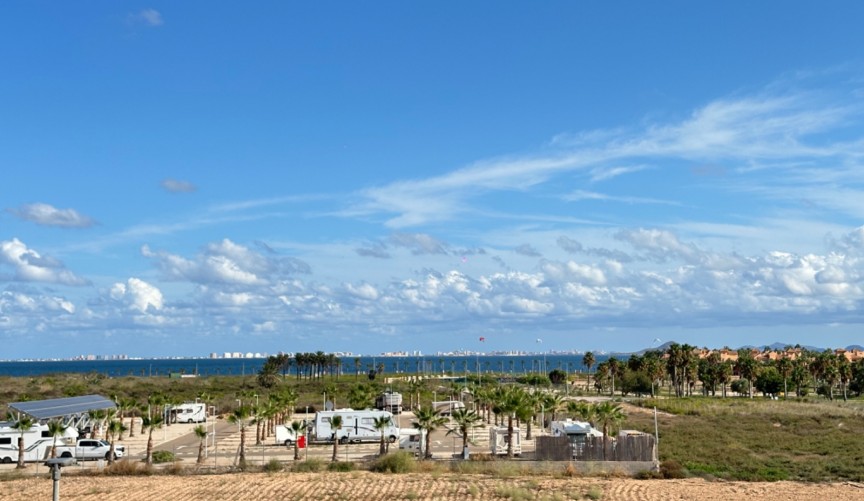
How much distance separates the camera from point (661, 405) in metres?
84.2

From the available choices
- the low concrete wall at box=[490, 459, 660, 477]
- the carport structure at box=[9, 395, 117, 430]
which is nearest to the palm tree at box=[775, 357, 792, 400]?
the low concrete wall at box=[490, 459, 660, 477]

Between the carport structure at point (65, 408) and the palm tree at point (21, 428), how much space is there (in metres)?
0.58

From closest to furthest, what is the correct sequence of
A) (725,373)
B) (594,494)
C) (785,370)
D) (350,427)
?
(594,494)
(350,427)
(785,370)
(725,373)

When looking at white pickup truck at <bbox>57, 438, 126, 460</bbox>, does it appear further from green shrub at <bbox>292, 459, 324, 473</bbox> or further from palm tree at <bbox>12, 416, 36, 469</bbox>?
green shrub at <bbox>292, 459, 324, 473</bbox>

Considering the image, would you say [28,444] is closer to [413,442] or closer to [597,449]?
[413,442]

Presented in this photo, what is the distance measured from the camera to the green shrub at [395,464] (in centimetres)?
4131

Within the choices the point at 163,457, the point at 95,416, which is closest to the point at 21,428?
the point at 163,457

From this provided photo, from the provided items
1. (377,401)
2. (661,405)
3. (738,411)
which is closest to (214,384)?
(377,401)

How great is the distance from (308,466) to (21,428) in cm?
1615

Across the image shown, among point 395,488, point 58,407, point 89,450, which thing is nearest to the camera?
point 395,488

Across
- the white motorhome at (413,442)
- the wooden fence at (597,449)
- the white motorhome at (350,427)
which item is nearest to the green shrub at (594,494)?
the wooden fence at (597,449)

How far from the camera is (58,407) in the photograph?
158 feet

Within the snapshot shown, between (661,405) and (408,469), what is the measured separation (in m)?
49.2

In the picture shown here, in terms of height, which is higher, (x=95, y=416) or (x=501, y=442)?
(x=95, y=416)
